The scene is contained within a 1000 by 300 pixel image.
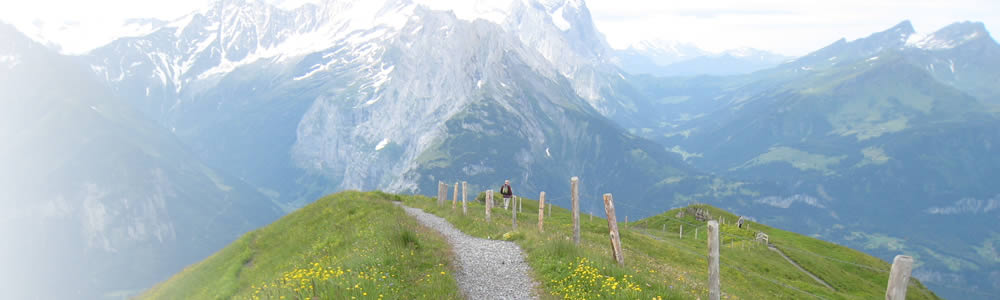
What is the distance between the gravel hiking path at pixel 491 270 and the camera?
1858cm

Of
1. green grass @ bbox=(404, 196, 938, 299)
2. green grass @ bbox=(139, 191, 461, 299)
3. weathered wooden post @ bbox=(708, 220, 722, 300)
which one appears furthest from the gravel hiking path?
weathered wooden post @ bbox=(708, 220, 722, 300)

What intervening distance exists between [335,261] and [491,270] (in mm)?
7175

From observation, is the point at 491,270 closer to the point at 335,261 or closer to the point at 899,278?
the point at 335,261

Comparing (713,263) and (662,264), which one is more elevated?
(662,264)

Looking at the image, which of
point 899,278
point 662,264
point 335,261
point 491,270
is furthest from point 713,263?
point 662,264

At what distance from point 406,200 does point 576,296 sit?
159 feet

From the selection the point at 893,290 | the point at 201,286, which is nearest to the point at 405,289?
the point at 893,290

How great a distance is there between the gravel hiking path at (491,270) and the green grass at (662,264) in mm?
630

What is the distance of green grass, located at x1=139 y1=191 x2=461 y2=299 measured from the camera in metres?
16.1

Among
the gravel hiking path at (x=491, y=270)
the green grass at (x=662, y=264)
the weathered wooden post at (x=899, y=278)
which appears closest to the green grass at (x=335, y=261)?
the gravel hiking path at (x=491, y=270)

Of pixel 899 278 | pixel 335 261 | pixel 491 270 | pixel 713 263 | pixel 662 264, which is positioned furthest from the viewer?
pixel 662 264

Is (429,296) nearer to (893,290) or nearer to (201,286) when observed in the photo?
(893,290)

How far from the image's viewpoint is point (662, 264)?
3191 centimetres

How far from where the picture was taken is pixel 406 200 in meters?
62.8
